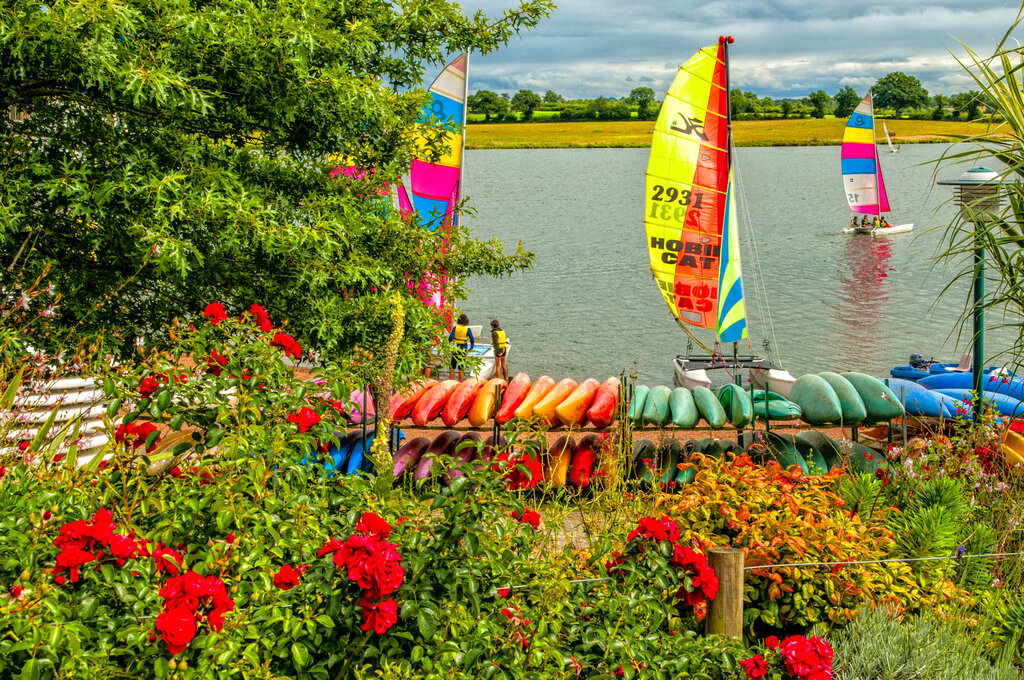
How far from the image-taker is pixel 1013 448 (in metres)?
6.61

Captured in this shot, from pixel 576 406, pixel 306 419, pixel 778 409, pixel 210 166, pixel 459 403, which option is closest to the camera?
pixel 306 419

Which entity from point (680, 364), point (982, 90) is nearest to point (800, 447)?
point (982, 90)

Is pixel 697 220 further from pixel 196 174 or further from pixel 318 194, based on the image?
pixel 196 174

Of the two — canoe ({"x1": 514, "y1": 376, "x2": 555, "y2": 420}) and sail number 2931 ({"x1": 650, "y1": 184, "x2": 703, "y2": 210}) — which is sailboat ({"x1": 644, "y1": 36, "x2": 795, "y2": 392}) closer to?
sail number 2931 ({"x1": 650, "y1": 184, "x2": 703, "y2": 210})

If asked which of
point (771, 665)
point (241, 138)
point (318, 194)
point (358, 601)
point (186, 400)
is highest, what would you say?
point (241, 138)

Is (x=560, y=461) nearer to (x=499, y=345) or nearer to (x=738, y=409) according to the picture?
(x=738, y=409)

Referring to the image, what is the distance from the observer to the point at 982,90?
4.30 m

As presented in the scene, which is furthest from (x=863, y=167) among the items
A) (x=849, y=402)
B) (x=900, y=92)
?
(x=900, y=92)

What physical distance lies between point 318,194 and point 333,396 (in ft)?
15.6

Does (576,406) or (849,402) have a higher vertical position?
(849,402)

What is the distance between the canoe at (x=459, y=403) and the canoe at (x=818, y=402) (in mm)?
4366

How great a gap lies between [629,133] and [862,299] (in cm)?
10451

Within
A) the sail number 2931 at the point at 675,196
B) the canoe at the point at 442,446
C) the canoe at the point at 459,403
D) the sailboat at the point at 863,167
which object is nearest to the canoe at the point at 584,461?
the canoe at the point at 442,446

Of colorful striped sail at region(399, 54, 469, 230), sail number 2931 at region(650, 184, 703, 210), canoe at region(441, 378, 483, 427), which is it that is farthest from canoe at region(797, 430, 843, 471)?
sail number 2931 at region(650, 184, 703, 210)
